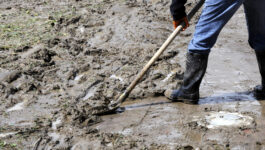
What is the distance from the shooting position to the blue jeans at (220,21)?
3.25 meters

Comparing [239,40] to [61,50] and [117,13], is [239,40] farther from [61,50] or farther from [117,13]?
[61,50]

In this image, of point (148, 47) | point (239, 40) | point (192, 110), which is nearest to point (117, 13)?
point (148, 47)

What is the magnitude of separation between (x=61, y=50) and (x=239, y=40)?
269cm

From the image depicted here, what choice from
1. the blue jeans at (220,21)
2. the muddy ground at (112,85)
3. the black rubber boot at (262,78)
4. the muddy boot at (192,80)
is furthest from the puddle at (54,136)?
the black rubber boot at (262,78)

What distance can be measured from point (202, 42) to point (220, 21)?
0.26m

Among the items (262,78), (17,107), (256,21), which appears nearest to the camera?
(256,21)

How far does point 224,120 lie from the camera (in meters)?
3.41

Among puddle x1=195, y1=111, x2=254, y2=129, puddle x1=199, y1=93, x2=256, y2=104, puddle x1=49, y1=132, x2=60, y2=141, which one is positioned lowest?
puddle x1=195, y1=111, x2=254, y2=129

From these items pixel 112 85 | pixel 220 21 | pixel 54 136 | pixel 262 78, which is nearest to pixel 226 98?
pixel 262 78

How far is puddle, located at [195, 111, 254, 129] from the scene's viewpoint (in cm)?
334

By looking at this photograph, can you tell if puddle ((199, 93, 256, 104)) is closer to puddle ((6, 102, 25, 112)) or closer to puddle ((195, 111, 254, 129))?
puddle ((195, 111, 254, 129))

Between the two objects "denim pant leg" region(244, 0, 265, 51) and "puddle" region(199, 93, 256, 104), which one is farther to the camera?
"puddle" region(199, 93, 256, 104)

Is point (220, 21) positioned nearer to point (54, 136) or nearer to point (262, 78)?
point (262, 78)

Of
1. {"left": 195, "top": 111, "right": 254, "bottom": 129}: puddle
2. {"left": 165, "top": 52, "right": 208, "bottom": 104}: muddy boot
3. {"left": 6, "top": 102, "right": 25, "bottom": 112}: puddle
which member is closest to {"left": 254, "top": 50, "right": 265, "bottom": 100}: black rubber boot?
{"left": 195, "top": 111, "right": 254, "bottom": 129}: puddle
